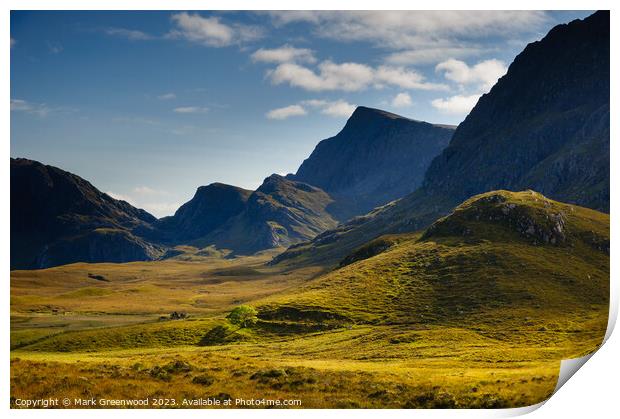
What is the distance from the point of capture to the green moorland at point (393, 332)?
44781 mm

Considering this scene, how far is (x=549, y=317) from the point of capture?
97.1 meters

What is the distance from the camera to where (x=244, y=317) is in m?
114

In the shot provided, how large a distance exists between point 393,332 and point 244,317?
34254mm

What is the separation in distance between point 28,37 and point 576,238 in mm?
Answer: 127919

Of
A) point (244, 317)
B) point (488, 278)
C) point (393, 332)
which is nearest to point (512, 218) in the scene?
point (488, 278)

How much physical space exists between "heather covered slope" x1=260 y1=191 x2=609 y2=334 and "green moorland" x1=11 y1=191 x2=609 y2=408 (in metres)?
0.47

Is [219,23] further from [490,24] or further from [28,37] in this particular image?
[490,24]

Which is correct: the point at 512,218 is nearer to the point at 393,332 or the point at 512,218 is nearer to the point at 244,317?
the point at 393,332

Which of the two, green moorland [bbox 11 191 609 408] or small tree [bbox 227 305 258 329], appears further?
small tree [bbox 227 305 258 329]

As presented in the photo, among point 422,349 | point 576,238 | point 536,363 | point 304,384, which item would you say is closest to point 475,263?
point 576,238

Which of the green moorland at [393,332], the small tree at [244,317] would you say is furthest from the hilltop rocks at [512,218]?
the small tree at [244,317]

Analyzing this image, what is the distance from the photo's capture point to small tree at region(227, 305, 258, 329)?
111688mm

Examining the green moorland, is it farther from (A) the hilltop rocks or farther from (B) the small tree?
(B) the small tree

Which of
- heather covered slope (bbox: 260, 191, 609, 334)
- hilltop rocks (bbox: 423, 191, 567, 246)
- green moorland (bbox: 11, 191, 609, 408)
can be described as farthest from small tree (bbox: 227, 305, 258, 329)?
hilltop rocks (bbox: 423, 191, 567, 246)
